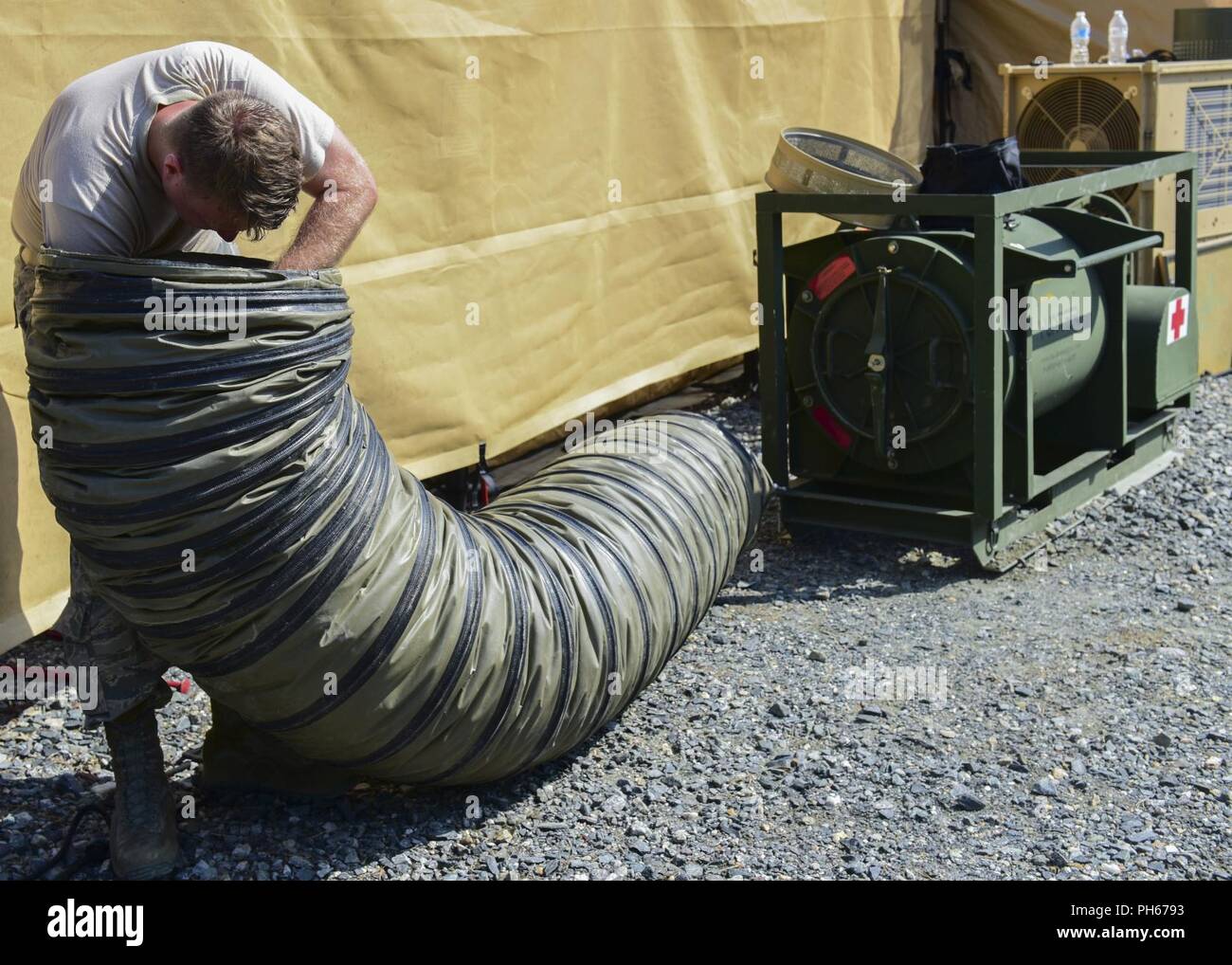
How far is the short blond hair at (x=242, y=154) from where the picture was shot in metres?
2.83

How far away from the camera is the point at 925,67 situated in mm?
8219

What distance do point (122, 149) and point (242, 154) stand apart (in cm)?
37

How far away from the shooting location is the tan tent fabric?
4.07 metres

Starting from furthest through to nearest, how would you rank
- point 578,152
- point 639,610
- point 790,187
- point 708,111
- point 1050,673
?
1. point 708,111
2. point 578,152
3. point 790,187
4. point 1050,673
5. point 639,610

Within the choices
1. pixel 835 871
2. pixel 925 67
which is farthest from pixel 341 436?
pixel 925 67

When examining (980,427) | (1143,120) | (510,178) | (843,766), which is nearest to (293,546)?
(843,766)

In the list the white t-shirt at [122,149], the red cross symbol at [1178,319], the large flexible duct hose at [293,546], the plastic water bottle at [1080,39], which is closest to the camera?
the large flexible duct hose at [293,546]

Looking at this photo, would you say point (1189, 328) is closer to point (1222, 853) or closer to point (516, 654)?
point (1222, 853)

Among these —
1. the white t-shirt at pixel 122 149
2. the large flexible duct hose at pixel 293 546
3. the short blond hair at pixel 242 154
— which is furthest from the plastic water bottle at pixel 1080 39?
the short blond hair at pixel 242 154

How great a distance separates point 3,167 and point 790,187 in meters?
2.54

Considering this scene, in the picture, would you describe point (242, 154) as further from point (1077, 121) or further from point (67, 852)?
point (1077, 121)

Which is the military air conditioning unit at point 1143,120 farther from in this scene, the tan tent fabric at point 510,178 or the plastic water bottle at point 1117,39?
the tan tent fabric at point 510,178

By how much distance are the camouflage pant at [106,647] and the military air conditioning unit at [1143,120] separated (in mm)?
4664

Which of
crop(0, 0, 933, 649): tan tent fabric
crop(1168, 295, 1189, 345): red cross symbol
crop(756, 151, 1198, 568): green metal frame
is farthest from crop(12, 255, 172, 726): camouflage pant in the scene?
crop(1168, 295, 1189, 345): red cross symbol
